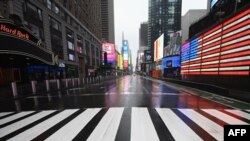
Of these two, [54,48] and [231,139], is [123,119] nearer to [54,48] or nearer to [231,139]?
[231,139]

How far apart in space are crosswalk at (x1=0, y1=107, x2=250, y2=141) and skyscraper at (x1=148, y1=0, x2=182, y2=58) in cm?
13956

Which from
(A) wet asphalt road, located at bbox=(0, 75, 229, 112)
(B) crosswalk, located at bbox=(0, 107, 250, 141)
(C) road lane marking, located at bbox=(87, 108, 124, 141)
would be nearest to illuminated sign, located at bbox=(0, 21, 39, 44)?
(A) wet asphalt road, located at bbox=(0, 75, 229, 112)

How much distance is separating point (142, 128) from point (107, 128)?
4.17 ft

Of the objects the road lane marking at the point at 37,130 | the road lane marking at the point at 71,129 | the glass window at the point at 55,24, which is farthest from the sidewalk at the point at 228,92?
the glass window at the point at 55,24

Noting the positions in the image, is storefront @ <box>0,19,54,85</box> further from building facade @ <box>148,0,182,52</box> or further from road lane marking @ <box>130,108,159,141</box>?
building facade @ <box>148,0,182,52</box>

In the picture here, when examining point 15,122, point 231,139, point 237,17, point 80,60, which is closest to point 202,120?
point 231,139

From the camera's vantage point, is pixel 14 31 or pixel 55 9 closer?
pixel 14 31

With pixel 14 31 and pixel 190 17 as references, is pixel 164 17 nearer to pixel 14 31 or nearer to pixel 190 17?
pixel 190 17

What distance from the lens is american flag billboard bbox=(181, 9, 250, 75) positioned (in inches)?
461

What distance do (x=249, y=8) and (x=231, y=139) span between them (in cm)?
1273

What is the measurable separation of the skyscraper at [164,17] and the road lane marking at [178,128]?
140m

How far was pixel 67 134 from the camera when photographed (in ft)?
15.4

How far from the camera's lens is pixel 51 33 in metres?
34.1

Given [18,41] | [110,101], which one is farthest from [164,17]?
[110,101]
